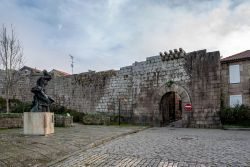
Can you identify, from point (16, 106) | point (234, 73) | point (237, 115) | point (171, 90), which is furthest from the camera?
point (16, 106)

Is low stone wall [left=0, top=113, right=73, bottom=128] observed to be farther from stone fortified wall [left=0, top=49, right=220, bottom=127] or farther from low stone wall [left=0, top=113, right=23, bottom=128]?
stone fortified wall [left=0, top=49, right=220, bottom=127]

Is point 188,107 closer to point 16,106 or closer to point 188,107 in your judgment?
point 188,107

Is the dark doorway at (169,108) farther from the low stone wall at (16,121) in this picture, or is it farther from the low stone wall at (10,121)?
the low stone wall at (10,121)

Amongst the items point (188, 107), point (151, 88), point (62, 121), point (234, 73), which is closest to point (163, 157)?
point (62, 121)

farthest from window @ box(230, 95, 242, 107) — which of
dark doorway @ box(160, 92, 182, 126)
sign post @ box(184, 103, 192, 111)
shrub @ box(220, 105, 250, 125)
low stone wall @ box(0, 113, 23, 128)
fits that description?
low stone wall @ box(0, 113, 23, 128)

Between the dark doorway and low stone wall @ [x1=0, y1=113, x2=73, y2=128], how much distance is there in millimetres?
5869

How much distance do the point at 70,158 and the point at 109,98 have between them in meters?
13.3

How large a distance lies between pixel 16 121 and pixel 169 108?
9.65 m

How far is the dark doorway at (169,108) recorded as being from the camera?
16750 millimetres

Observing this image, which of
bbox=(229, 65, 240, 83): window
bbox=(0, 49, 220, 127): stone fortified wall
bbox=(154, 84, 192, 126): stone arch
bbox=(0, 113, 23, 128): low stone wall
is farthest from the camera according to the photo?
bbox=(229, 65, 240, 83): window

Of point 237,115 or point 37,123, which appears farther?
point 237,115

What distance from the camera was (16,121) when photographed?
44.0ft

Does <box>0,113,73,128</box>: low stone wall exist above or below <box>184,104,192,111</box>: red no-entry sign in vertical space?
below

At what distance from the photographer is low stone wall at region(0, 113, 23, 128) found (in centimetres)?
1270
